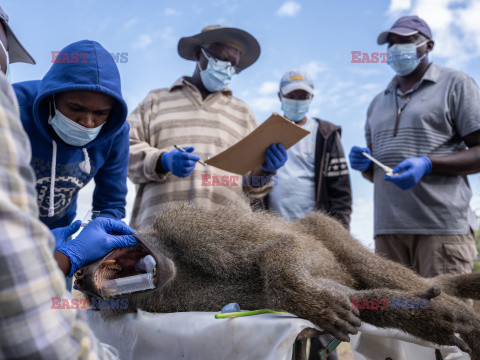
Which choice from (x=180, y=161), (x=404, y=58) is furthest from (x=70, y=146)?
(x=404, y=58)

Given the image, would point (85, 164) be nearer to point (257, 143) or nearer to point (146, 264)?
point (146, 264)

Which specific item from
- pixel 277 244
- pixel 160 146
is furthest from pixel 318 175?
pixel 277 244

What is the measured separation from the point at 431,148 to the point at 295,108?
4.26 feet

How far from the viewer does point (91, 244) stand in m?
1.63

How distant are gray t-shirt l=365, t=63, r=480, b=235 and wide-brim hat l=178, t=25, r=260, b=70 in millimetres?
1380

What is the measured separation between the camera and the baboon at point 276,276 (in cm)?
160

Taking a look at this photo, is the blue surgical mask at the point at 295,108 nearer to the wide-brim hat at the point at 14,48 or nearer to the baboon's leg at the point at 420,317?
the wide-brim hat at the point at 14,48

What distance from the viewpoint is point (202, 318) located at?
4.98 feet

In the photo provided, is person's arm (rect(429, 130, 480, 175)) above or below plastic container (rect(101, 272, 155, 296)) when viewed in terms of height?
above

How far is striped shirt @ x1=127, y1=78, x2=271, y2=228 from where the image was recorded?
3008 millimetres

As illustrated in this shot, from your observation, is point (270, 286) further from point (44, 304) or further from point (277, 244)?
point (44, 304)

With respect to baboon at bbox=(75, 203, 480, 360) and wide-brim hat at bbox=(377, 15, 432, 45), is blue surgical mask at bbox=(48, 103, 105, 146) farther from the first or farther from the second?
wide-brim hat at bbox=(377, 15, 432, 45)

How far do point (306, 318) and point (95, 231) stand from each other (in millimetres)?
968

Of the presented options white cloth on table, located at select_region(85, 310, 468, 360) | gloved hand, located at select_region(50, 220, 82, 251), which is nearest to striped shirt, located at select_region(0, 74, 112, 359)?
white cloth on table, located at select_region(85, 310, 468, 360)
